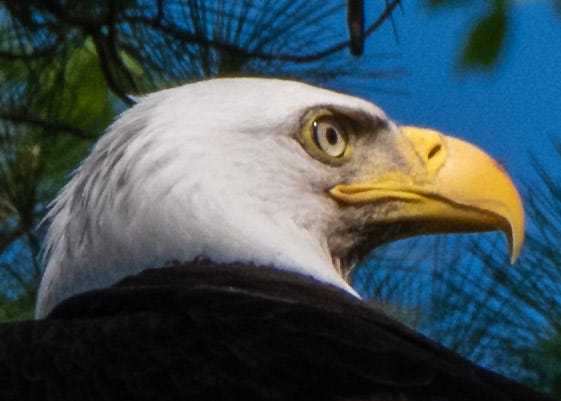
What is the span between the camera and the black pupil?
324 cm

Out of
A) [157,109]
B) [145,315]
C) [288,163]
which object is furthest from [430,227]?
[145,315]

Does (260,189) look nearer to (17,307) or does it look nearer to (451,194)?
(451,194)

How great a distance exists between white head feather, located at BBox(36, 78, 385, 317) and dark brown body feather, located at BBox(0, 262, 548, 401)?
17.2 inches

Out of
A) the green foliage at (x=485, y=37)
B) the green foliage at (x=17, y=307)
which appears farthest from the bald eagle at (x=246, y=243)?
the green foliage at (x=17, y=307)

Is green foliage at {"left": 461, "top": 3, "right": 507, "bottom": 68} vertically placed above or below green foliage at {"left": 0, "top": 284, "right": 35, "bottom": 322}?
above

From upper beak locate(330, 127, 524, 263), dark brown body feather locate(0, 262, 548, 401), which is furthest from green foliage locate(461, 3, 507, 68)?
dark brown body feather locate(0, 262, 548, 401)

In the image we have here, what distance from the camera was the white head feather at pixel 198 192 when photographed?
3.07 meters

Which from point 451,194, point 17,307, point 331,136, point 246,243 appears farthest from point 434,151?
point 17,307

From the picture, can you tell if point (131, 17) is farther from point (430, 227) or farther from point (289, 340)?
point (289, 340)

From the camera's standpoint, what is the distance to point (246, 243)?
3057mm

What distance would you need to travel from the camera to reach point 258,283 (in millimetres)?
2842

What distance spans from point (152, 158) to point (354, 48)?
A: 753 millimetres

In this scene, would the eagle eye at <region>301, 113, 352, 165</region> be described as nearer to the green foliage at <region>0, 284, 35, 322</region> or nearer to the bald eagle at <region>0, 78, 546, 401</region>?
the bald eagle at <region>0, 78, 546, 401</region>

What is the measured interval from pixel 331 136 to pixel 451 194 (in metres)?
0.24
